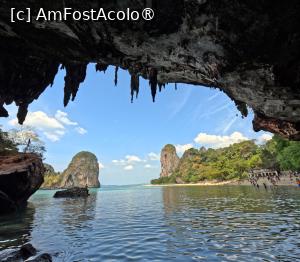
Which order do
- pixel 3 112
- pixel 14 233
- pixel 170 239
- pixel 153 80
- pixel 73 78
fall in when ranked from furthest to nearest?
pixel 14 233, pixel 3 112, pixel 170 239, pixel 73 78, pixel 153 80

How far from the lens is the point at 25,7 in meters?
10.4

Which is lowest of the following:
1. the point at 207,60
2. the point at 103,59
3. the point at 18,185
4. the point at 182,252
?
the point at 182,252

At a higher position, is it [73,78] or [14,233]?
[73,78]

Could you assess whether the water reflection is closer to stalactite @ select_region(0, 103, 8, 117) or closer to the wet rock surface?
stalactite @ select_region(0, 103, 8, 117)

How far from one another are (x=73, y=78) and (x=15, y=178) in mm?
22915

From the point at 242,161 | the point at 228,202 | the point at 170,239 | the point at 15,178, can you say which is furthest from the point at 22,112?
the point at 242,161

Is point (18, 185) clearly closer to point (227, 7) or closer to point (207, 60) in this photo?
point (207, 60)

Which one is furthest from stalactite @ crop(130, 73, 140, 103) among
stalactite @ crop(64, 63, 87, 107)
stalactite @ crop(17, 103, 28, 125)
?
stalactite @ crop(17, 103, 28, 125)

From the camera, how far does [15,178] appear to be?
117 feet

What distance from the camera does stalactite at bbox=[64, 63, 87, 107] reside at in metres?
17.2

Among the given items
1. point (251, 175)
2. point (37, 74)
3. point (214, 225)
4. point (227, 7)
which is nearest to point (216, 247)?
point (214, 225)

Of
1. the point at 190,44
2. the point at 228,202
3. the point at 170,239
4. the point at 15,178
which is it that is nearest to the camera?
the point at 190,44

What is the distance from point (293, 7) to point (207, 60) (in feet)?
12.0

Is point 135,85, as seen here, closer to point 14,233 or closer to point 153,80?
point 153,80
